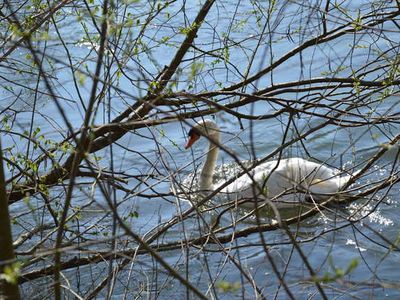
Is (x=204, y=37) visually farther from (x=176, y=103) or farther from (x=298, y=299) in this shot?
(x=176, y=103)

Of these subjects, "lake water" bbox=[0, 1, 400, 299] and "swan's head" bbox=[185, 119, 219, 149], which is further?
"lake water" bbox=[0, 1, 400, 299]

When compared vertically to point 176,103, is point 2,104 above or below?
above

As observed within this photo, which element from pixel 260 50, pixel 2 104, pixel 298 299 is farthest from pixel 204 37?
pixel 298 299

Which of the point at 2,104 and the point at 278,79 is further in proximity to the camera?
the point at 278,79

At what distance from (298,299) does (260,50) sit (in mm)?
5037

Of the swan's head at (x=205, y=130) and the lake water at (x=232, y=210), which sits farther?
the lake water at (x=232, y=210)

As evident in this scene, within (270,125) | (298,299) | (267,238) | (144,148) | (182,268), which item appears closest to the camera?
(298,299)

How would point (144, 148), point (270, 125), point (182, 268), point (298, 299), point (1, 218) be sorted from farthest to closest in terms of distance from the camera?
point (270, 125)
point (144, 148)
point (182, 268)
point (298, 299)
point (1, 218)

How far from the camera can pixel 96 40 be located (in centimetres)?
409

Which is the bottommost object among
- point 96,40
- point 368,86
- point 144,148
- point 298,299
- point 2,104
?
point 298,299

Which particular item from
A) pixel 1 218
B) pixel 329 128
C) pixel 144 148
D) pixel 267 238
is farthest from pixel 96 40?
pixel 329 128

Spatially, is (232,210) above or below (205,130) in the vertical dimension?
above

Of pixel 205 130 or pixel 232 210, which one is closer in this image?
pixel 205 130

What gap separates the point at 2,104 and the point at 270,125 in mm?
2917
